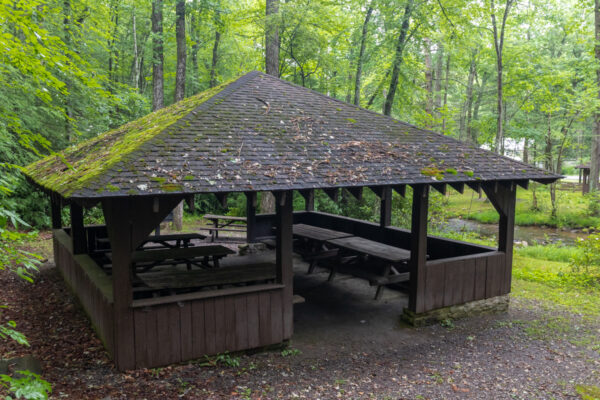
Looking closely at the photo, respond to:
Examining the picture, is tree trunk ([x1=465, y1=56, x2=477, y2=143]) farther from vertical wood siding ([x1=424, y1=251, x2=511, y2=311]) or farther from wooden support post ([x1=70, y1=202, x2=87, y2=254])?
wooden support post ([x1=70, y1=202, x2=87, y2=254])

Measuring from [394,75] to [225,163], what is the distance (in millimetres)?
12419

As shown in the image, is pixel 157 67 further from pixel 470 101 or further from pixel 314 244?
pixel 470 101

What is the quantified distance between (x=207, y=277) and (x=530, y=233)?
703 inches

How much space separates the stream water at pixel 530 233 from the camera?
56.7ft

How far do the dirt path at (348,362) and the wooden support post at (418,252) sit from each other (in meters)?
0.52

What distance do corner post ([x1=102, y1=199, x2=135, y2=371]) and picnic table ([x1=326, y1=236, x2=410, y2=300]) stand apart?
4.00m

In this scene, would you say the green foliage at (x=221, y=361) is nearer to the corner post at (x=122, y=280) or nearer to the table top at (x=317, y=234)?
the corner post at (x=122, y=280)

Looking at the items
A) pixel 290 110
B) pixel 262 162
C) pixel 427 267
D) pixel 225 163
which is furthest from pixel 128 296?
pixel 427 267

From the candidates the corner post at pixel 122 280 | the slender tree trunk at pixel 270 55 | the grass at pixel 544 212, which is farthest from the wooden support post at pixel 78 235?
the grass at pixel 544 212

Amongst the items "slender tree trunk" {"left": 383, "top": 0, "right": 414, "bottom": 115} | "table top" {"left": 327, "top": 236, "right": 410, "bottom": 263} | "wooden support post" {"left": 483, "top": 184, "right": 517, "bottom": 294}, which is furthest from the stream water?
"table top" {"left": 327, "top": 236, "right": 410, "bottom": 263}

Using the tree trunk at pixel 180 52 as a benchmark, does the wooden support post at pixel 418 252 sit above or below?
below

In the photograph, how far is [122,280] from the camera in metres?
5.00

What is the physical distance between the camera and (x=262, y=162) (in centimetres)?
568

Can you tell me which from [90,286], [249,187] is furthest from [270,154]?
[90,286]
